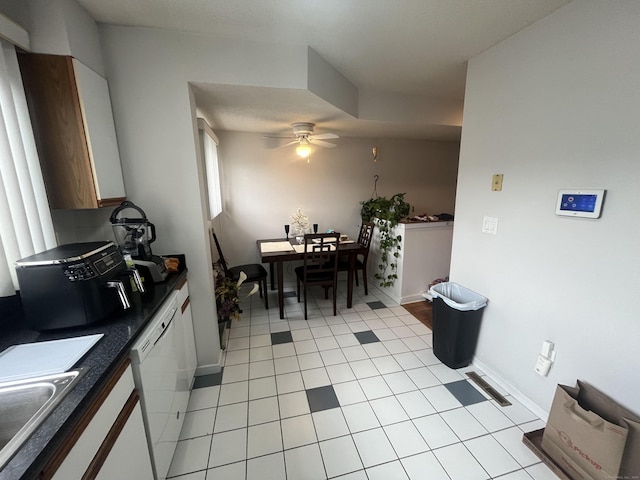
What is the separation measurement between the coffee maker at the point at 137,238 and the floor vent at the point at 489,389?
7.48 feet

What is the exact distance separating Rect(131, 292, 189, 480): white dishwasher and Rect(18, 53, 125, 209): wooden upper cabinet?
732mm

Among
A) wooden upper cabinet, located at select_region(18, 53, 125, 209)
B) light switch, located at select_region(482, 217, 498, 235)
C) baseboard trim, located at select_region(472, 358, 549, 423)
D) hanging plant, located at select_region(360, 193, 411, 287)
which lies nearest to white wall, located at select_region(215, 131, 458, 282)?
hanging plant, located at select_region(360, 193, 411, 287)

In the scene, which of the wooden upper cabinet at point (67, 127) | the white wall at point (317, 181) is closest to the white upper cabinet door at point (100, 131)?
the wooden upper cabinet at point (67, 127)

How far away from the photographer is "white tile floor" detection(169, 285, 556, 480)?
4.44ft

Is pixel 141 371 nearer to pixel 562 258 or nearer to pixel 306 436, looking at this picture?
pixel 306 436

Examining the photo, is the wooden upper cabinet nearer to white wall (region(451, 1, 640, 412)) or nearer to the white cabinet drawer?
the white cabinet drawer

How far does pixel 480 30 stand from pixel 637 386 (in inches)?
80.7

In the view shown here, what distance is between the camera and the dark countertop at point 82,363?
57cm

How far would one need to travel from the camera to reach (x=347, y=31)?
1629 millimetres

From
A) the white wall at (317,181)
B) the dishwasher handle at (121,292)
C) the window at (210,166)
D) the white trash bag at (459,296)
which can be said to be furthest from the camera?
the white wall at (317,181)

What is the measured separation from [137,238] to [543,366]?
8.41 feet

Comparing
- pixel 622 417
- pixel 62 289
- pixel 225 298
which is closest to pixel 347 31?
pixel 62 289

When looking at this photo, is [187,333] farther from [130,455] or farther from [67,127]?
[67,127]

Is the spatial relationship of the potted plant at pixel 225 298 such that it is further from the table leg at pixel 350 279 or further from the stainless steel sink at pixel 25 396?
the stainless steel sink at pixel 25 396
